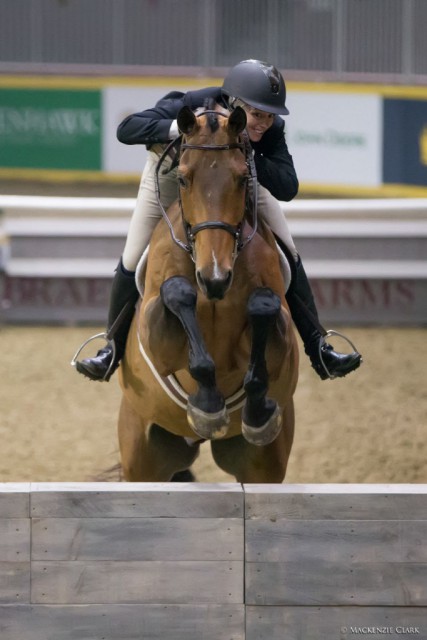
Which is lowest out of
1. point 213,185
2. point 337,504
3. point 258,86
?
point 337,504

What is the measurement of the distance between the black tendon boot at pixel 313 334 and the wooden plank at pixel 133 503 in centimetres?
136

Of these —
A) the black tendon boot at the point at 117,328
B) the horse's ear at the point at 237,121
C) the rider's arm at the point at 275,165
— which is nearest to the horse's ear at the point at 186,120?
the horse's ear at the point at 237,121

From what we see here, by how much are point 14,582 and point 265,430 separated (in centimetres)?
113

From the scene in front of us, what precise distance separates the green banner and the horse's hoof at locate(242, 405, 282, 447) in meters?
12.9

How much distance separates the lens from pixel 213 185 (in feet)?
12.9

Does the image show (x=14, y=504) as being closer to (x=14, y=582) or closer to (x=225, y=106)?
(x=14, y=582)

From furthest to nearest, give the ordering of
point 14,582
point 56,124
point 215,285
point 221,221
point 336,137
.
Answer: point 56,124 < point 336,137 < point 221,221 < point 215,285 < point 14,582

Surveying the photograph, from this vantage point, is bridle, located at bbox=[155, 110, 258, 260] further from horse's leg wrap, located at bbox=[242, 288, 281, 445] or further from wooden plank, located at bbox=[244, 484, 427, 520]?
wooden plank, located at bbox=[244, 484, 427, 520]

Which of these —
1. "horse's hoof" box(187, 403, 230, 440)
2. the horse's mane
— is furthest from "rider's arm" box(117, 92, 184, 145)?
"horse's hoof" box(187, 403, 230, 440)

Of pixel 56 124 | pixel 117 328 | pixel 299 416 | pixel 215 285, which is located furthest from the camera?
pixel 56 124

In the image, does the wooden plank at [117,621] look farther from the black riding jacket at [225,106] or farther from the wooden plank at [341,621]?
the black riding jacket at [225,106]

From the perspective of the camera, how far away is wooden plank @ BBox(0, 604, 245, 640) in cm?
342

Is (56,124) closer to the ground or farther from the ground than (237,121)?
closer to the ground

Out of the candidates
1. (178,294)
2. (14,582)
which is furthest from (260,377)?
(14,582)
